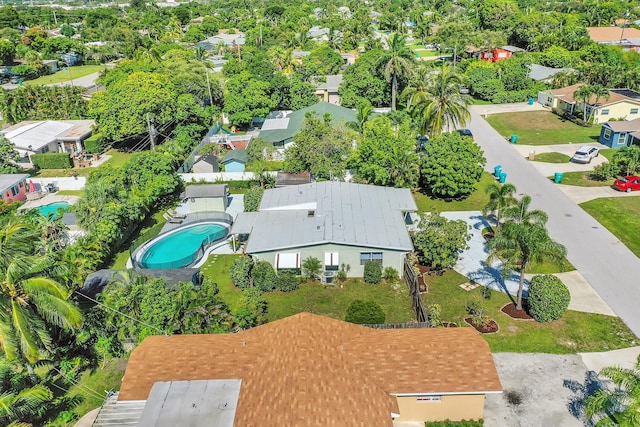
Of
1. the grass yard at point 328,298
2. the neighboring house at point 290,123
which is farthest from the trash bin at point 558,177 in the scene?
the grass yard at point 328,298

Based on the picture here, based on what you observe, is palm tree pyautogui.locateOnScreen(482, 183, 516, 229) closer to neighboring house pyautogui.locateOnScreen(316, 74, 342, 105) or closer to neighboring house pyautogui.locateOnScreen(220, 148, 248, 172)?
neighboring house pyautogui.locateOnScreen(220, 148, 248, 172)

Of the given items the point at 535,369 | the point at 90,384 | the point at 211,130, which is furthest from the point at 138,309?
the point at 211,130

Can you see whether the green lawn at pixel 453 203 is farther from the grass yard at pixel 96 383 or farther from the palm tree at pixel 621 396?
the grass yard at pixel 96 383

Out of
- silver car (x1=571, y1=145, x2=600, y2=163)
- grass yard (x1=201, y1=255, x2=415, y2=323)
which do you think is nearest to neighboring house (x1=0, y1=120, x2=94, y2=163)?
grass yard (x1=201, y1=255, x2=415, y2=323)

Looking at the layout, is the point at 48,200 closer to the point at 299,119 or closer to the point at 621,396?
the point at 299,119

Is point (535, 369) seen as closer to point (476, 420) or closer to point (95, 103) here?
point (476, 420)
